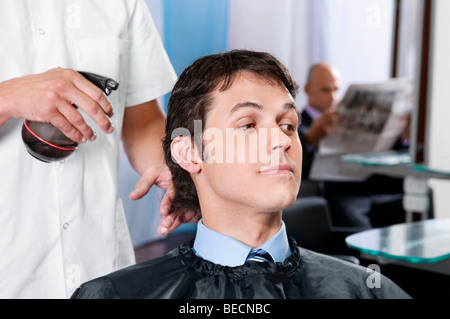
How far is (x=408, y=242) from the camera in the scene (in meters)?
1.96

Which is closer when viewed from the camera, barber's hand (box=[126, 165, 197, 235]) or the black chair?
barber's hand (box=[126, 165, 197, 235])

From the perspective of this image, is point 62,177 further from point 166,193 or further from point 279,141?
point 279,141

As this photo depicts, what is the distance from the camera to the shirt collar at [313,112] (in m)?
4.18

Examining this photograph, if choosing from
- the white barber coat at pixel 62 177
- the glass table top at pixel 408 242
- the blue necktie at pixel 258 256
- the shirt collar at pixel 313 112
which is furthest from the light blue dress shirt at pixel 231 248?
the shirt collar at pixel 313 112

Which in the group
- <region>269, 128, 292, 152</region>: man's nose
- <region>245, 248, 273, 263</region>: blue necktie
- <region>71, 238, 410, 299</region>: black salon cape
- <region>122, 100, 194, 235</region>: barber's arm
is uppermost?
<region>269, 128, 292, 152</region>: man's nose

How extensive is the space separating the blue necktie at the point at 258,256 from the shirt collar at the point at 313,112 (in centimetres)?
296

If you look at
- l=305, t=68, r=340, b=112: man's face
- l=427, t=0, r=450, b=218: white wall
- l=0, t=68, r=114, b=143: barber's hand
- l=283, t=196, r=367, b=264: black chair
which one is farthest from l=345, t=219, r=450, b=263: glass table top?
l=305, t=68, r=340, b=112: man's face

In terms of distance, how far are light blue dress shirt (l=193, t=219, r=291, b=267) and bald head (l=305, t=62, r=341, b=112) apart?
3.16 meters

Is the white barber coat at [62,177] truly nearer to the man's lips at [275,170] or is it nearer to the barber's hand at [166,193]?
the barber's hand at [166,193]

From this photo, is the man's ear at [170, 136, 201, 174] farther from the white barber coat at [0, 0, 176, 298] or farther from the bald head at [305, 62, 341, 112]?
the bald head at [305, 62, 341, 112]

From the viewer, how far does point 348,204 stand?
363 centimetres

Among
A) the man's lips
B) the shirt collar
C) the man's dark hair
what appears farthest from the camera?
the shirt collar

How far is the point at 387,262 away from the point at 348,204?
1200 mm

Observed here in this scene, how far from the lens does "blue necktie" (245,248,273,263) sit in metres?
1.23
